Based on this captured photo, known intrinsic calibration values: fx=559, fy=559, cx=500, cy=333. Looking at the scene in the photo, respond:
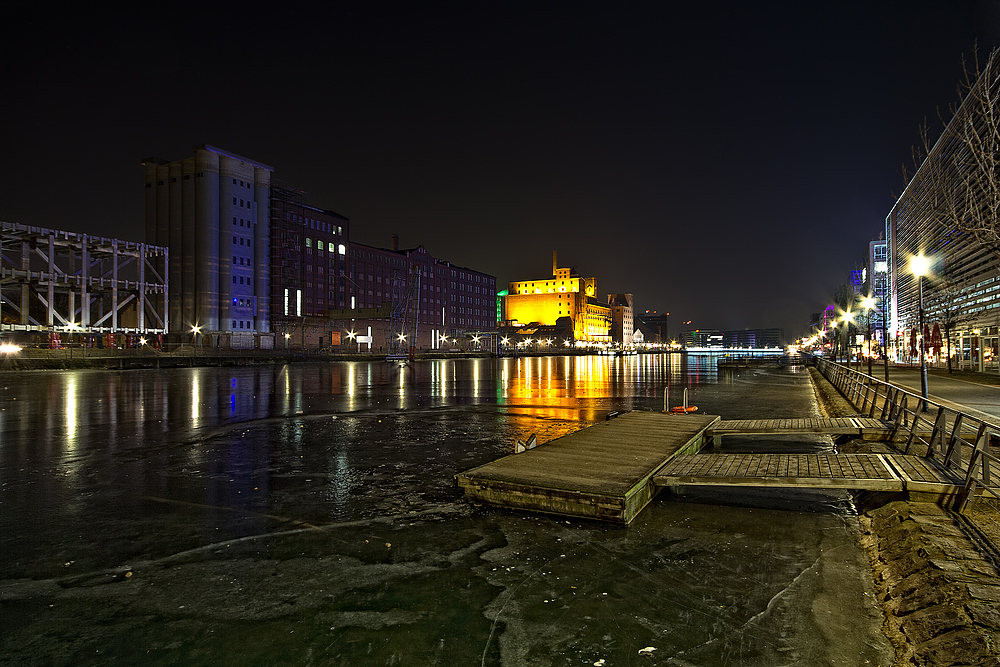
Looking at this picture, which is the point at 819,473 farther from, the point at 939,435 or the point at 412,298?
the point at 412,298

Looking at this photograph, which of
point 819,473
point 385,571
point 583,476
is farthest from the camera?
point 583,476

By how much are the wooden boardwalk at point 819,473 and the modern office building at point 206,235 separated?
274ft

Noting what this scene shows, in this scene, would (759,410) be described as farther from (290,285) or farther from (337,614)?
(290,285)

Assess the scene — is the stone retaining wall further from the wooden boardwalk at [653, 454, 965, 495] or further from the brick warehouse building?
the brick warehouse building

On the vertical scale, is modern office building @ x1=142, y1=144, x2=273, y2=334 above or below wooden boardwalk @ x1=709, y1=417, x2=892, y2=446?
above

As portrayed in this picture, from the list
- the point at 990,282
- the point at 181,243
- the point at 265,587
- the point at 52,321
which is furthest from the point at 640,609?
the point at 181,243

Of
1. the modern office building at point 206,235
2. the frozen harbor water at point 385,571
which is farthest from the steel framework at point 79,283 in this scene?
the frozen harbor water at point 385,571

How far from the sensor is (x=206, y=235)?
8112 centimetres

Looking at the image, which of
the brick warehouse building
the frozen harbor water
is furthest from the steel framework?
the frozen harbor water

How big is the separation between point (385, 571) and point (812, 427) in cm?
1160

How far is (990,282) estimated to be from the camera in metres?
52.2

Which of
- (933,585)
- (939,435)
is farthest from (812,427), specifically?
(933,585)

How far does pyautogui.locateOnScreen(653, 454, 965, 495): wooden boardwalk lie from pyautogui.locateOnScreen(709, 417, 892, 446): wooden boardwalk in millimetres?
3578

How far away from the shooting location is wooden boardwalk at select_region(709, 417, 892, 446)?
13.1 meters
